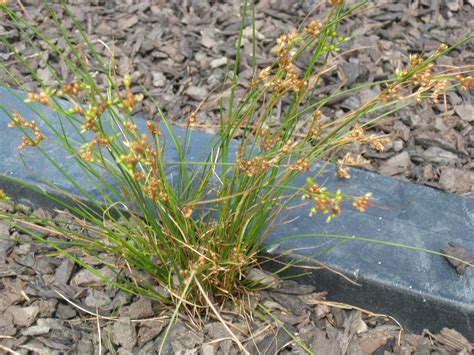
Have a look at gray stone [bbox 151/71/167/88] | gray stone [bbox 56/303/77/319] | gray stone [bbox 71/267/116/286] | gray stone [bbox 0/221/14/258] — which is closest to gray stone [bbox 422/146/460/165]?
gray stone [bbox 151/71/167/88]

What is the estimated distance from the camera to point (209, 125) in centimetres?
210

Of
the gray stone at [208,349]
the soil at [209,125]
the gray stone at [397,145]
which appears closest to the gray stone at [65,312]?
the soil at [209,125]

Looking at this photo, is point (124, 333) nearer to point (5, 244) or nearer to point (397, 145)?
point (5, 244)

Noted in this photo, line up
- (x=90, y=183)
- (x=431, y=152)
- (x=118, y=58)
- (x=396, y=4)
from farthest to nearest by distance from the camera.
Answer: (x=396, y=4), (x=118, y=58), (x=431, y=152), (x=90, y=183)

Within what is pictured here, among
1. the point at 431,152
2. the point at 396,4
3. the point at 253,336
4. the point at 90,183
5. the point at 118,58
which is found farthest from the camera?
the point at 396,4

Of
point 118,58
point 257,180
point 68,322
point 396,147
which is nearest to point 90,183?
point 68,322

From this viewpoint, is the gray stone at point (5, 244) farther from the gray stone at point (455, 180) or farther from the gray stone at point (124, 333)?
the gray stone at point (455, 180)

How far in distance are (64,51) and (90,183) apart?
1055mm

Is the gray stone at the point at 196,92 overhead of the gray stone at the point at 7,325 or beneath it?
overhead

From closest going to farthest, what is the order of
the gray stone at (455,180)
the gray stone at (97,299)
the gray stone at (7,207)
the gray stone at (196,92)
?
the gray stone at (97,299), the gray stone at (7,207), the gray stone at (455,180), the gray stone at (196,92)

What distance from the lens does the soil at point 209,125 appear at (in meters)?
1.77

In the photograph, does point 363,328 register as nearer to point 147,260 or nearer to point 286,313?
point 286,313

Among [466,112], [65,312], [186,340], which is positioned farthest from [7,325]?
[466,112]

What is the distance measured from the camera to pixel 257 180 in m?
1.64
